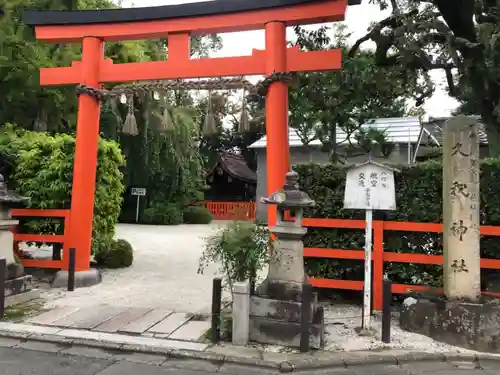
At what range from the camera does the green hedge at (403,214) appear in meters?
6.43

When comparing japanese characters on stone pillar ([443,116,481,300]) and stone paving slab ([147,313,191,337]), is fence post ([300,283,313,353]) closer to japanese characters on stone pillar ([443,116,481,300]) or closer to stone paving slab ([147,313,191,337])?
stone paving slab ([147,313,191,337])

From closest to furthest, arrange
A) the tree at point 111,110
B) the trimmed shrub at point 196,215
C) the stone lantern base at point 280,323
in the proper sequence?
the stone lantern base at point 280,323 < the tree at point 111,110 < the trimmed shrub at point 196,215

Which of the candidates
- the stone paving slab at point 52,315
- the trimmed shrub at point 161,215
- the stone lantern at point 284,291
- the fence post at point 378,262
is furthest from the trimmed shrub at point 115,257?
the trimmed shrub at point 161,215

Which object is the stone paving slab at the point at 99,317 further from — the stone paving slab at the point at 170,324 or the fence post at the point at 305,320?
the fence post at the point at 305,320

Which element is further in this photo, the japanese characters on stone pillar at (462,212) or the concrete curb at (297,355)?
the japanese characters on stone pillar at (462,212)

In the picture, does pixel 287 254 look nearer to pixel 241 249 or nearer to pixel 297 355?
pixel 241 249

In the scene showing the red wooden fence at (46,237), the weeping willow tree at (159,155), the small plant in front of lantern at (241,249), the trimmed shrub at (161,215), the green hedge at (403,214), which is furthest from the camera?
the trimmed shrub at (161,215)

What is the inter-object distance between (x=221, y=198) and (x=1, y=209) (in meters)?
23.4

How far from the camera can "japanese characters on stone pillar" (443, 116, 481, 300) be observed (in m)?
5.36

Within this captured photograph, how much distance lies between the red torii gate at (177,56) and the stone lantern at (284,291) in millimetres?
1689

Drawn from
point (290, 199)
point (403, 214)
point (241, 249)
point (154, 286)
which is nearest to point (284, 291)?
point (241, 249)

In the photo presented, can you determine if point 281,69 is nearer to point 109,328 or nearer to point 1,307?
point 109,328

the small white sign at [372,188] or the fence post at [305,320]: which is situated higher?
the small white sign at [372,188]

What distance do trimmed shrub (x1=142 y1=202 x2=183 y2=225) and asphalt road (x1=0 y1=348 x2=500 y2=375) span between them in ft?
59.4
